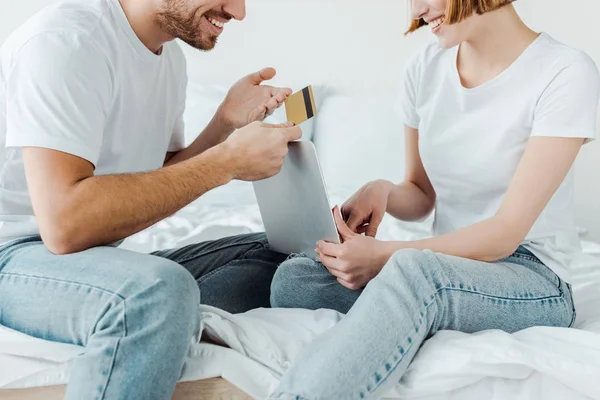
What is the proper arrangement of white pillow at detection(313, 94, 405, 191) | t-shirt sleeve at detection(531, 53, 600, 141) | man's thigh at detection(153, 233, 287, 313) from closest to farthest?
t-shirt sleeve at detection(531, 53, 600, 141) → man's thigh at detection(153, 233, 287, 313) → white pillow at detection(313, 94, 405, 191)

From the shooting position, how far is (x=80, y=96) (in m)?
1.17

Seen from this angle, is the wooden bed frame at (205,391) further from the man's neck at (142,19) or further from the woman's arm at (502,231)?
the man's neck at (142,19)

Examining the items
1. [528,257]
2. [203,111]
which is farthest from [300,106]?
[203,111]

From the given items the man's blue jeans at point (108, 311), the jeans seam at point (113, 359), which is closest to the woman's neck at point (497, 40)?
the man's blue jeans at point (108, 311)

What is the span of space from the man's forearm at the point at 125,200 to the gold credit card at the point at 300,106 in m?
0.20

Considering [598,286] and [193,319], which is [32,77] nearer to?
[193,319]

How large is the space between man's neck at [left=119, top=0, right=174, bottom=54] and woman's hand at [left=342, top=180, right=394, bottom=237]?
522 mm

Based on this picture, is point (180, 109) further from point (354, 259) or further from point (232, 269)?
point (354, 259)

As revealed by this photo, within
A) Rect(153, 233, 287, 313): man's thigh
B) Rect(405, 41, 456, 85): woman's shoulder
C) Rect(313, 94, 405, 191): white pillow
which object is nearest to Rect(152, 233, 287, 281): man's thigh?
Rect(153, 233, 287, 313): man's thigh

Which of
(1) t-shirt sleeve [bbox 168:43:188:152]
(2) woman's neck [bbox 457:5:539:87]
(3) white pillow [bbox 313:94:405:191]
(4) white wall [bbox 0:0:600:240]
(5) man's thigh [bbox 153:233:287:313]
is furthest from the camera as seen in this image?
(4) white wall [bbox 0:0:600:240]

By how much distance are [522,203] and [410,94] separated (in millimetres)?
406

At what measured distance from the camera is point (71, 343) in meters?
1.09

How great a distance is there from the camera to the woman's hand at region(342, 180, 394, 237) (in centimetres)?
142

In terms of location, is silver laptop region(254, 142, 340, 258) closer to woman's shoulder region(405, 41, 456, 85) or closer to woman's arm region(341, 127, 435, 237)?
woman's arm region(341, 127, 435, 237)
